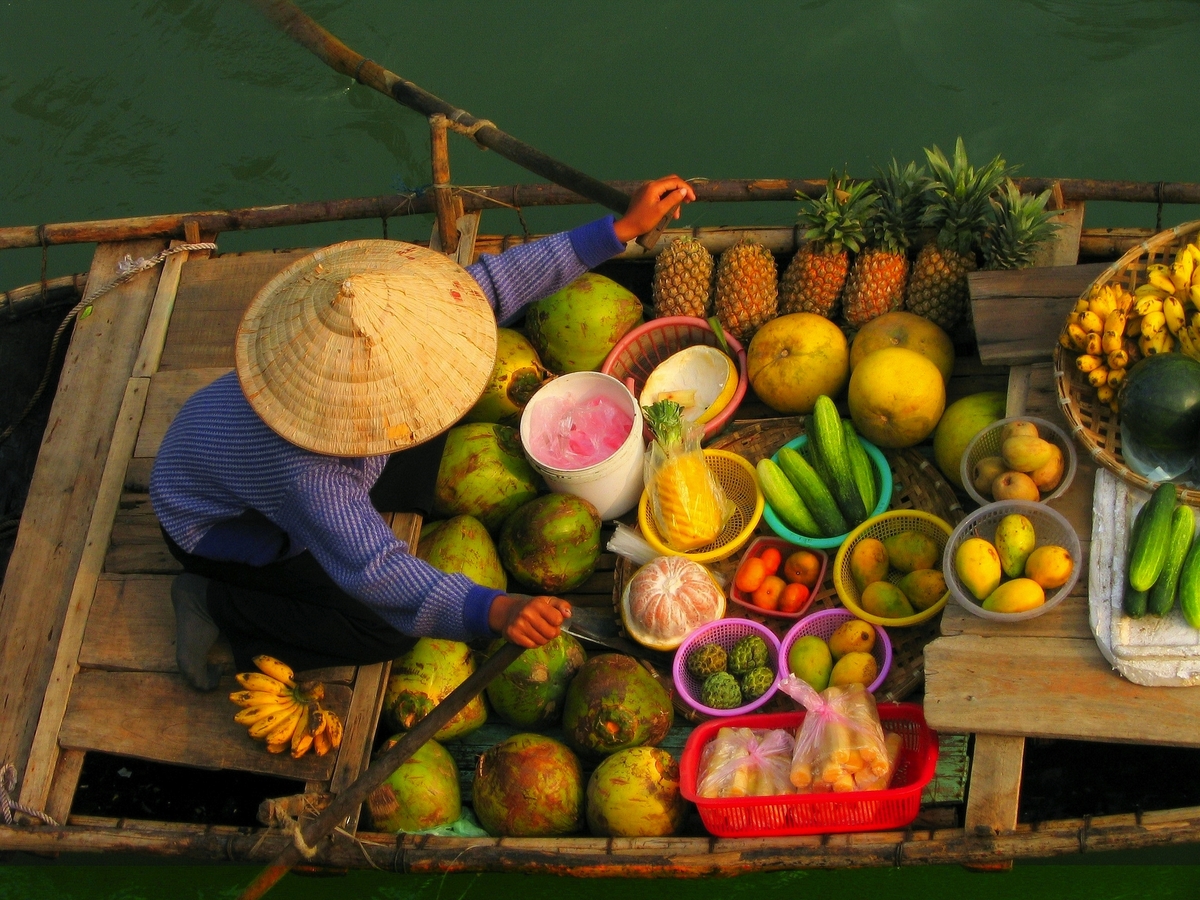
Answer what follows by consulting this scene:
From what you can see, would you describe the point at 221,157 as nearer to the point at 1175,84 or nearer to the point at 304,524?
the point at 304,524

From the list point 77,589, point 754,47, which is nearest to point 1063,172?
point 754,47

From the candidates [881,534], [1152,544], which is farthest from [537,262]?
[1152,544]

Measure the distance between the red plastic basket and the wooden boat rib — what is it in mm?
63

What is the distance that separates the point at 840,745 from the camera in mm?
2768

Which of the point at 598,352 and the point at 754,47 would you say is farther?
the point at 754,47

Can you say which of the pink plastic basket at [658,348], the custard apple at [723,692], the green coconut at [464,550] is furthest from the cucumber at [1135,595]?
the green coconut at [464,550]

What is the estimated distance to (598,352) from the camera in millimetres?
3994

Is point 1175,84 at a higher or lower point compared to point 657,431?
higher

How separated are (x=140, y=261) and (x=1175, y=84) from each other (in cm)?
532

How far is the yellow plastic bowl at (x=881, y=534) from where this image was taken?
10.5ft

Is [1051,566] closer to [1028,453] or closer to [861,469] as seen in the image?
[1028,453]

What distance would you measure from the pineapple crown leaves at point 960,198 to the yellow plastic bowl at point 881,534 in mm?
1035

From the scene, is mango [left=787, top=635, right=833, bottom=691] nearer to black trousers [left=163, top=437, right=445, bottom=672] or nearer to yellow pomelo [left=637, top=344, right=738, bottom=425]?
yellow pomelo [left=637, top=344, right=738, bottom=425]

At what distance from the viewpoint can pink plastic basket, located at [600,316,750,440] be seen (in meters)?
3.86
